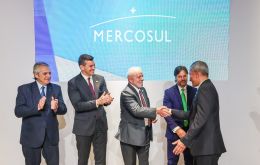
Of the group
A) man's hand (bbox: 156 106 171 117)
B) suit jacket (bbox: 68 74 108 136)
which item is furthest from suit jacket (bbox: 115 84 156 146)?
suit jacket (bbox: 68 74 108 136)

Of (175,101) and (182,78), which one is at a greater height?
(182,78)

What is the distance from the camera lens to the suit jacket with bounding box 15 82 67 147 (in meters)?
3.53

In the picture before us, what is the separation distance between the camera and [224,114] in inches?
189

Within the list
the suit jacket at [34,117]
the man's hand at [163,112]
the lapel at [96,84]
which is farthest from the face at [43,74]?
the man's hand at [163,112]

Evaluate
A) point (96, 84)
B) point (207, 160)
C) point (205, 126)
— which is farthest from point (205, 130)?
point (96, 84)

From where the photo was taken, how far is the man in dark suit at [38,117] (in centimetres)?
353

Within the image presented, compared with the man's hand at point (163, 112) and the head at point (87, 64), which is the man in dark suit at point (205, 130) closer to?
the man's hand at point (163, 112)

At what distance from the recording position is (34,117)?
3.58m

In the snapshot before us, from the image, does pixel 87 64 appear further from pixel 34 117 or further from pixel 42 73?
pixel 34 117

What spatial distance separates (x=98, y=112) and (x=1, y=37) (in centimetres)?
183

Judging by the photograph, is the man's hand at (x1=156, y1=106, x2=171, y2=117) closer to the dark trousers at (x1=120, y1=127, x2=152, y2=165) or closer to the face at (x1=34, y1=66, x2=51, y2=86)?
the dark trousers at (x1=120, y1=127, x2=152, y2=165)

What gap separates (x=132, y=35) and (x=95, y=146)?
1.60 metres

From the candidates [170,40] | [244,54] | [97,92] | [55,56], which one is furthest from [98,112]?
[244,54]

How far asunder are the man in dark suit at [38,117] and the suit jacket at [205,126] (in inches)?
56.5
